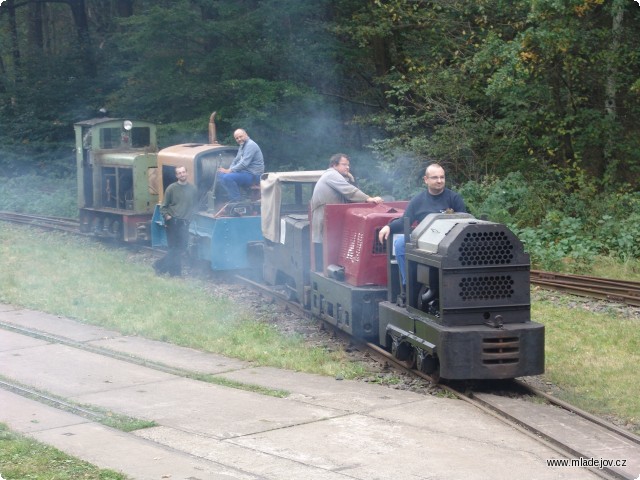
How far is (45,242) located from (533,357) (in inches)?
526

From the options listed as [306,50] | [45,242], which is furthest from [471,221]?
[306,50]

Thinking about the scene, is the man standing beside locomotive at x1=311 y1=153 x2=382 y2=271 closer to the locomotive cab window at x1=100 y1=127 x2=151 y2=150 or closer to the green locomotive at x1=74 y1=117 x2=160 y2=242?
the green locomotive at x1=74 y1=117 x2=160 y2=242

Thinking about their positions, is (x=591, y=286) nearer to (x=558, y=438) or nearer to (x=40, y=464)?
(x=558, y=438)

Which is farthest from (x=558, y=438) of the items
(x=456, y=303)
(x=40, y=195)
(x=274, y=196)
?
(x=40, y=195)

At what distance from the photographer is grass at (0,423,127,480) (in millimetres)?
5973

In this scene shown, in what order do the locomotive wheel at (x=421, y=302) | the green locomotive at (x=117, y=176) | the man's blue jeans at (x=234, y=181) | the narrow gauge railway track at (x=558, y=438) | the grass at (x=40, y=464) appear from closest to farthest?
the grass at (x=40, y=464)
the narrow gauge railway track at (x=558, y=438)
the locomotive wheel at (x=421, y=302)
the man's blue jeans at (x=234, y=181)
the green locomotive at (x=117, y=176)

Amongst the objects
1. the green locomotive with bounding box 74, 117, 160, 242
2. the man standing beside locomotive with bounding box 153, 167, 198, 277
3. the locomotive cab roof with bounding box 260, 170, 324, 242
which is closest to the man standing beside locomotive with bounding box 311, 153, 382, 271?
the locomotive cab roof with bounding box 260, 170, 324, 242

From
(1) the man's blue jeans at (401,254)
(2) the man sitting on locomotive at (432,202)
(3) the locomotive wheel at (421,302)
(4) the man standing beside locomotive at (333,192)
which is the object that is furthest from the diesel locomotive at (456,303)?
(4) the man standing beside locomotive at (333,192)

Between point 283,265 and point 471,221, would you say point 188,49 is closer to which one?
point 283,265

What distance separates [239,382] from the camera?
8789 mm

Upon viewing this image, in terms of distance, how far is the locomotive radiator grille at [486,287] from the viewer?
8.16 meters

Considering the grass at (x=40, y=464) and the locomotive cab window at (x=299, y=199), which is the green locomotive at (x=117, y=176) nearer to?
the locomotive cab window at (x=299, y=199)

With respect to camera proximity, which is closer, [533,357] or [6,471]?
[6,471]

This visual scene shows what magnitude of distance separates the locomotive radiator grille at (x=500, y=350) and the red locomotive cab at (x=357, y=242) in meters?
2.17
